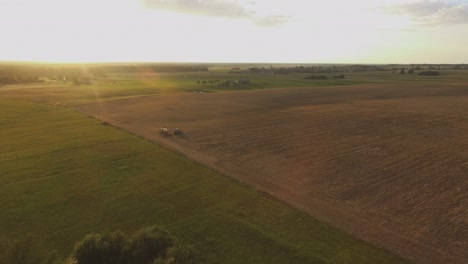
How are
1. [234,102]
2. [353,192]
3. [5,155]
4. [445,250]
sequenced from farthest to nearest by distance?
[234,102], [5,155], [353,192], [445,250]

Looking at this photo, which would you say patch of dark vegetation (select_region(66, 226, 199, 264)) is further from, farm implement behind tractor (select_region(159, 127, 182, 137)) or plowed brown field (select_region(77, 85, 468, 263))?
farm implement behind tractor (select_region(159, 127, 182, 137))

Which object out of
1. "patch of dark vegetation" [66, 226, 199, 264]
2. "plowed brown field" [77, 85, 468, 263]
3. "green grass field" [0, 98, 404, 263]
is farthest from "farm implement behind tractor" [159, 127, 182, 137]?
"patch of dark vegetation" [66, 226, 199, 264]

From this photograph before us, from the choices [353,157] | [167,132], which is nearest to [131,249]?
[353,157]

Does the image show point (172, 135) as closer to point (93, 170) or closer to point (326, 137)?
point (93, 170)

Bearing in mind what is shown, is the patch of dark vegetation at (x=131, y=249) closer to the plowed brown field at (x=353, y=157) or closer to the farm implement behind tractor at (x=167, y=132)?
the plowed brown field at (x=353, y=157)

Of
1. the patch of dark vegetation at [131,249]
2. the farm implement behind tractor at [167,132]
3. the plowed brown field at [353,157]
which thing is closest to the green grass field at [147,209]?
the plowed brown field at [353,157]

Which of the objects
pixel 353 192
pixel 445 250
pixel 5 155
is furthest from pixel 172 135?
pixel 445 250
